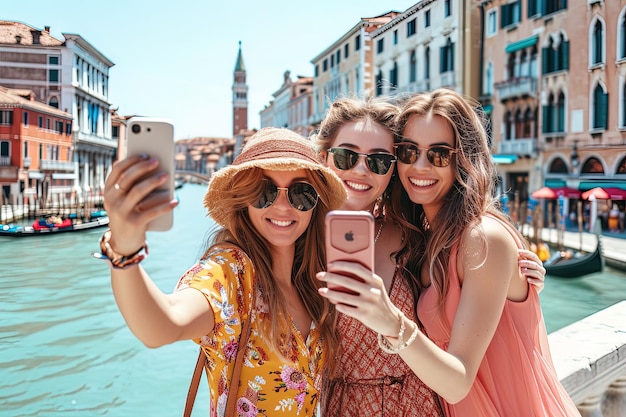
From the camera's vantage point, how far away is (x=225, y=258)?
2.01 ft

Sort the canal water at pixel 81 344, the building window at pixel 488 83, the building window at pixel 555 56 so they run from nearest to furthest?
1. the canal water at pixel 81 344
2. the building window at pixel 555 56
3. the building window at pixel 488 83

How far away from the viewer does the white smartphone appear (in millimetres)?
399

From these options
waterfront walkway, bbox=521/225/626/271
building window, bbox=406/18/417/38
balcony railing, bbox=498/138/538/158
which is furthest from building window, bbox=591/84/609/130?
building window, bbox=406/18/417/38

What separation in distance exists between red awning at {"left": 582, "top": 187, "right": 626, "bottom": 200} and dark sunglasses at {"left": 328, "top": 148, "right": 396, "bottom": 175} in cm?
381

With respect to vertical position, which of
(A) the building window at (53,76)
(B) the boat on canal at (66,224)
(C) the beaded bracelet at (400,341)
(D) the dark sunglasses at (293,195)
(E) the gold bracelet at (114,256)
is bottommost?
(B) the boat on canal at (66,224)

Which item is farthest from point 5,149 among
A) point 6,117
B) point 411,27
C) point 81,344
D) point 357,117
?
point 81,344

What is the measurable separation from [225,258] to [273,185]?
10cm

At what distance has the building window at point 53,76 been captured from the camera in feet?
7.73

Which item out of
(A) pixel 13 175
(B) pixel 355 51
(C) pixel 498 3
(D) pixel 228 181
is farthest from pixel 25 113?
(C) pixel 498 3

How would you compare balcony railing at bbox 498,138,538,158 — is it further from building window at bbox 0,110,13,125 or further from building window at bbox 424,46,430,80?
building window at bbox 0,110,13,125

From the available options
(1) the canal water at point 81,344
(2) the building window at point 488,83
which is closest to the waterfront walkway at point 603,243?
(1) the canal water at point 81,344

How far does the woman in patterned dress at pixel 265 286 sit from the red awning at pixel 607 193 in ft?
13.0

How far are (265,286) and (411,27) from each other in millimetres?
1917

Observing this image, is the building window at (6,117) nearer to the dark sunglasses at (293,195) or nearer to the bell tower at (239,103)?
the dark sunglasses at (293,195)
